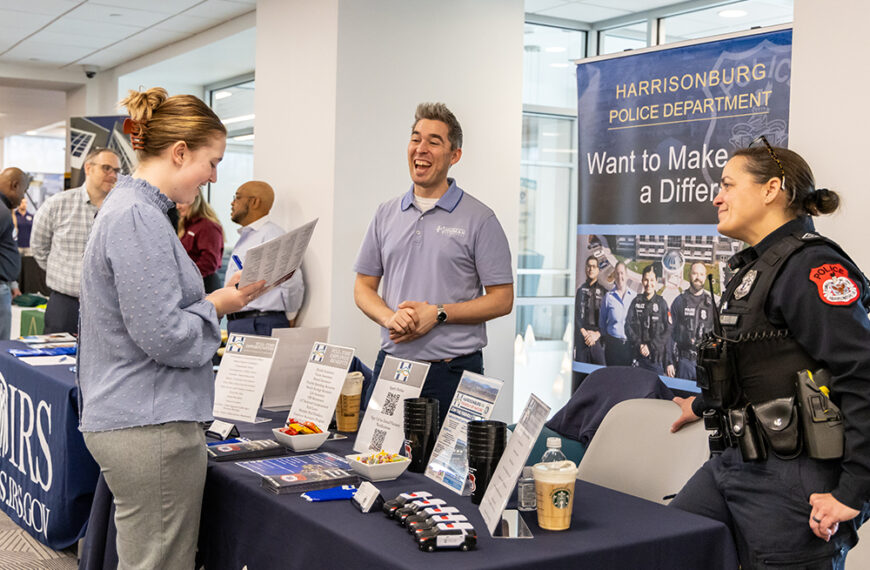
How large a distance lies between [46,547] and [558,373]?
3873 millimetres

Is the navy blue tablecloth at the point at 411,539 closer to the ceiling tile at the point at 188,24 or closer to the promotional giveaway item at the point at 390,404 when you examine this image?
the promotional giveaway item at the point at 390,404

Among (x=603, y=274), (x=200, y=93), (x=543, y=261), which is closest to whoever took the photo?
(x=603, y=274)

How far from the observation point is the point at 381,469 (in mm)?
1941

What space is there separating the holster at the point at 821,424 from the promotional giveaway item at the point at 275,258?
3.94ft

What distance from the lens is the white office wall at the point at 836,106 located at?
260 cm

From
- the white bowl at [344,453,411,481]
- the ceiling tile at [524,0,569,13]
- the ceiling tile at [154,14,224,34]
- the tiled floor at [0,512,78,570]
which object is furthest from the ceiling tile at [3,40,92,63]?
the white bowl at [344,453,411,481]

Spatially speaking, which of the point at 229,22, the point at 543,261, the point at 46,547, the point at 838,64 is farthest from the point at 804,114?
the point at 229,22

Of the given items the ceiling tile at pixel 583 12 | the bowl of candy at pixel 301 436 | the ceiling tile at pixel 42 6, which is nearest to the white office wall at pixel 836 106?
the bowl of candy at pixel 301 436

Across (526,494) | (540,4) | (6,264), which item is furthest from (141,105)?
(540,4)

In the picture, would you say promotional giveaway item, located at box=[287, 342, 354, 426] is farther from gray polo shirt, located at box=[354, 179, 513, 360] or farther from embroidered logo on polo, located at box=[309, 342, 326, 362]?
gray polo shirt, located at box=[354, 179, 513, 360]

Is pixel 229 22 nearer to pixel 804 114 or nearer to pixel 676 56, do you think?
pixel 676 56

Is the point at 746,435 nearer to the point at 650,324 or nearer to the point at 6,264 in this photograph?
the point at 650,324

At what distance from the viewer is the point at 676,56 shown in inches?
139

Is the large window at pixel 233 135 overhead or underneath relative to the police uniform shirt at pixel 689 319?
overhead
